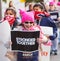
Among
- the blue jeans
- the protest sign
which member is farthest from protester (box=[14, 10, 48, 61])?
the protest sign

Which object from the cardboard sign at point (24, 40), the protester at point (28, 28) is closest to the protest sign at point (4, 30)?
the protester at point (28, 28)

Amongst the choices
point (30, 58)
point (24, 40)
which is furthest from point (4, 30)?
point (30, 58)

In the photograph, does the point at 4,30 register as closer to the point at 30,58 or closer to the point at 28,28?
the point at 28,28

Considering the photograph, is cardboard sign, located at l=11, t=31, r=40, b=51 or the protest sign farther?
the protest sign

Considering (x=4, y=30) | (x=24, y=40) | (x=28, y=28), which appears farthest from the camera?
(x=4, y=30)

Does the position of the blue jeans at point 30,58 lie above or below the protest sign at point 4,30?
below

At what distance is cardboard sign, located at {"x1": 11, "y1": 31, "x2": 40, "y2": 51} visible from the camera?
4.65 m

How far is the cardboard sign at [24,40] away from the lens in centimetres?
465

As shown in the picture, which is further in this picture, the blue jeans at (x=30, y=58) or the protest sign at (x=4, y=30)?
the protest sign at (x=4, y=30)

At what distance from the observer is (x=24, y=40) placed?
4668mm

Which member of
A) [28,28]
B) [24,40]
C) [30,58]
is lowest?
[30,58]

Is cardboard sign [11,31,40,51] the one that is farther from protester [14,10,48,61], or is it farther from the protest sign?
the protest sign

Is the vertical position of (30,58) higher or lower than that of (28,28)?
lower

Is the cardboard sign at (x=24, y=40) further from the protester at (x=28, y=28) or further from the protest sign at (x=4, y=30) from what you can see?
the protest sign at (x=4, y=30)
